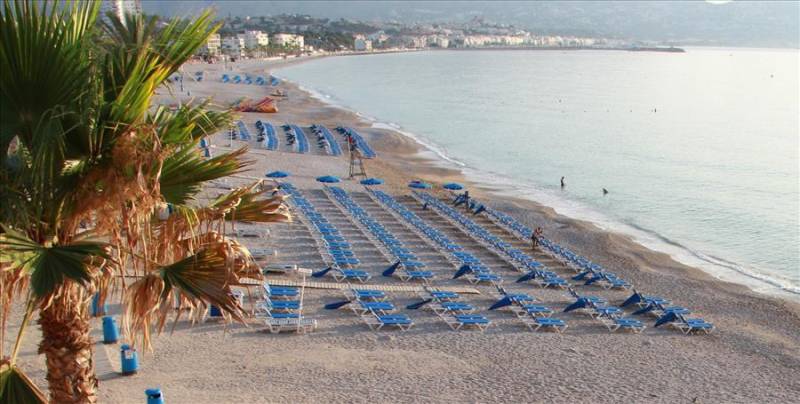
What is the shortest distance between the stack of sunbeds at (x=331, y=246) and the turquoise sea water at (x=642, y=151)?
9696 mm

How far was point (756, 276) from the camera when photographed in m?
19.3

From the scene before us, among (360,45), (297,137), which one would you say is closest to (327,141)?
(297,137)

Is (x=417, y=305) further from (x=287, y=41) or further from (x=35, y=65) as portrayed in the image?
(x=287, y=41)

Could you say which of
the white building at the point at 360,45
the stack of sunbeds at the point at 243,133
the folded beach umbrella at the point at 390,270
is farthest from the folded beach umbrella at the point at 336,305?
the white building at the point at 360,45

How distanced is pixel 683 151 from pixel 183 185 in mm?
43070

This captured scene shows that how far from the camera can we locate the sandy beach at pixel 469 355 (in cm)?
905

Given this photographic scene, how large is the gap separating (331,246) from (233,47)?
12273 cm

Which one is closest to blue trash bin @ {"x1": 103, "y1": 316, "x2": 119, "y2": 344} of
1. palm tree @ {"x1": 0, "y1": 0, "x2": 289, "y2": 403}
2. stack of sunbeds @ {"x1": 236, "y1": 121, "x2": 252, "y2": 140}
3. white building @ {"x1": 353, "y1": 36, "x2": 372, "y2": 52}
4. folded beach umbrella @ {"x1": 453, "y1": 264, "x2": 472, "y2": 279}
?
palm tree @ {"x1": 0, "y1": 0, "x2": 289, "y2": 403}

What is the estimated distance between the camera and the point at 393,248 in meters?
16.2

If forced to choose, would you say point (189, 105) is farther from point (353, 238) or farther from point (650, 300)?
point (353, 238)

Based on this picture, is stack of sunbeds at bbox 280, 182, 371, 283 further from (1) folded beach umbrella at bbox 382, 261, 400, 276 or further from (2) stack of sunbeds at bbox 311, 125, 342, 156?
(2) stack of sunbeds at bbox 311, 125, 342, 156

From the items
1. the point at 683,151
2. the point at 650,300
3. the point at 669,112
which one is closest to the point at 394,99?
the point at 669,112

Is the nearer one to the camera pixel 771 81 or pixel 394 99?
pixel 394 99

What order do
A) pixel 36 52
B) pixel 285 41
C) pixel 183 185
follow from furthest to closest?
pixel 285 41
pixel 183 185
pixel 36 52
